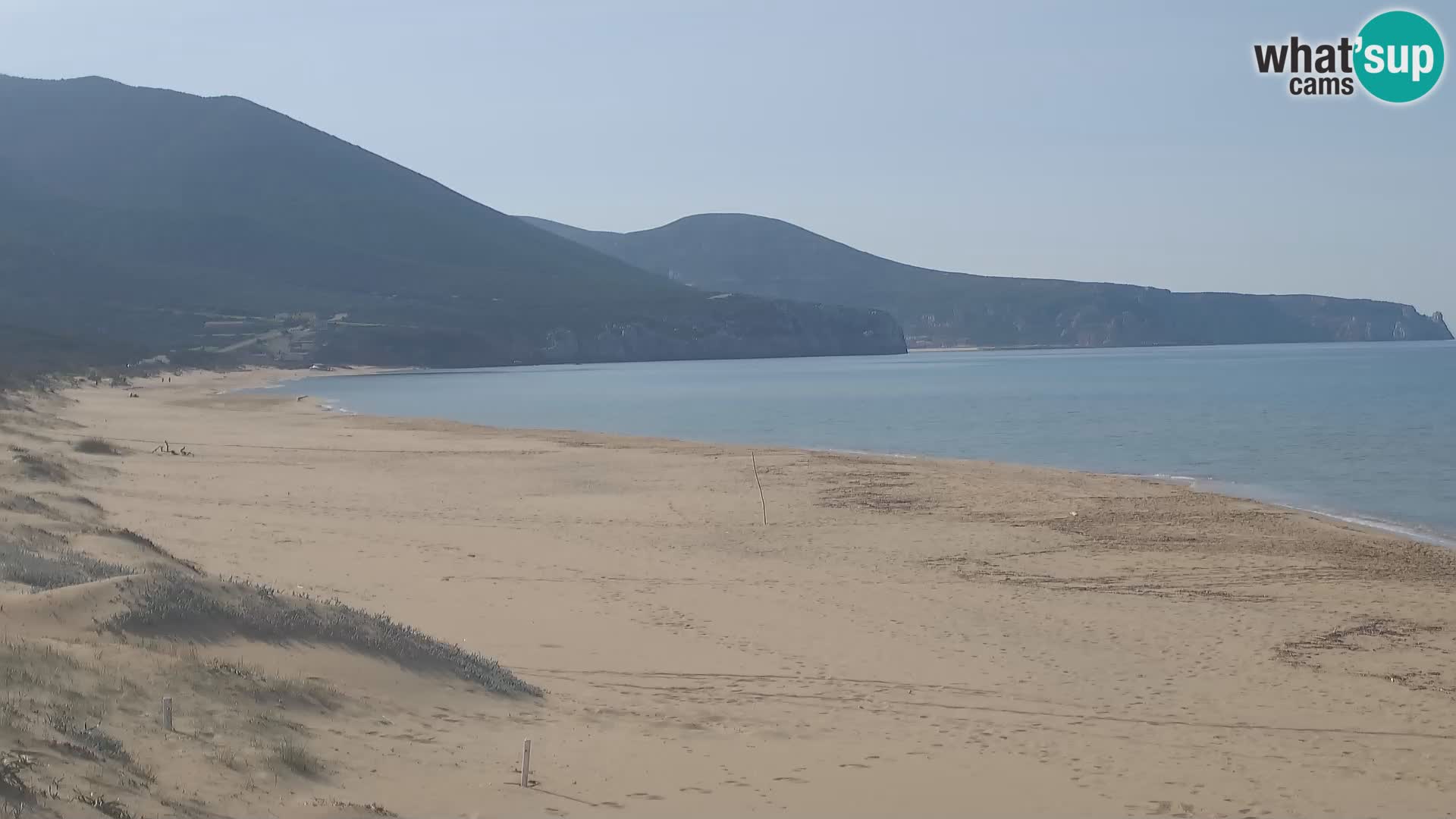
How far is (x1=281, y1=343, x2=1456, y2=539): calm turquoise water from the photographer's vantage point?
32094 mm

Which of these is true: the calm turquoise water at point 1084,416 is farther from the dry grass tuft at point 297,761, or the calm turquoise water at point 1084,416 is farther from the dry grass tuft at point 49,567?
the dry grass tuft at point 49,567

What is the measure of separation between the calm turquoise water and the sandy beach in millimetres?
7172

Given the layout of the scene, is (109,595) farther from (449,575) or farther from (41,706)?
(449,575)

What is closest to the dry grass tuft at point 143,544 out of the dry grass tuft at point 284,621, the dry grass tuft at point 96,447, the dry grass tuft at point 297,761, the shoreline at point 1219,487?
the dry grass tuft at point 284,621

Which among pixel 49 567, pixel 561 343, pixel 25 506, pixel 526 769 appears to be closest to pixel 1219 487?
pixel 25 506

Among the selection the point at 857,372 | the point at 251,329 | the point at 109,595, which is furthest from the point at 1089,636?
the point at 251,329

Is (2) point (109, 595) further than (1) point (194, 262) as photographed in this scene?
No

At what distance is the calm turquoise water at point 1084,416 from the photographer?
32094 millimetres

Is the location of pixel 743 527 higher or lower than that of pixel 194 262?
lower

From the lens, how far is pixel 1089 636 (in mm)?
13172

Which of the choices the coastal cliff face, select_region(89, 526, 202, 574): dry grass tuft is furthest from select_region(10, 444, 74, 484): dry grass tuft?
the coastal cliff face

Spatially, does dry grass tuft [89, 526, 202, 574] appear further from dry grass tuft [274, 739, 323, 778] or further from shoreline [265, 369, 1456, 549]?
shoreline [265, 369, 1456, 549]

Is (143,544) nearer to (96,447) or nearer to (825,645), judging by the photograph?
(825,645)

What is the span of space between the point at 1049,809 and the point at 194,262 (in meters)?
197
